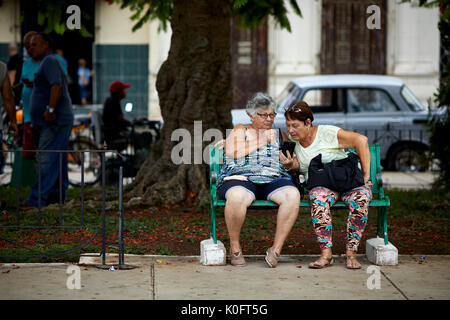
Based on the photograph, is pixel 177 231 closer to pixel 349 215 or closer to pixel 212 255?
pixel 212 255

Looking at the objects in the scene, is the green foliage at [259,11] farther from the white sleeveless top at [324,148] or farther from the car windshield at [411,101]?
the white sleeveless top at [324,148]

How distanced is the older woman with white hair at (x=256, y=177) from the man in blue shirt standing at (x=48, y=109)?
3204mm

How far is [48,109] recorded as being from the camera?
9734mm

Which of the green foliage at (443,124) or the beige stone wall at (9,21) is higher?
the beige stone wall at (9,21)

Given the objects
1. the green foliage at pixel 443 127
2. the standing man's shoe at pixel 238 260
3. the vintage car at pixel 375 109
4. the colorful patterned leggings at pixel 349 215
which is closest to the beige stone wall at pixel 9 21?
the vintage car at pixel 375 109

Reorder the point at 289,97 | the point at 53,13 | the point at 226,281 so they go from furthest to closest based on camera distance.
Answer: the point at 289,97 → the point at 53,13 → the point at 226,281

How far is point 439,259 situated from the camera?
714 cm

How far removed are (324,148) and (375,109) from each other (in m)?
8.03

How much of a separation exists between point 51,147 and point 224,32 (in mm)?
2562

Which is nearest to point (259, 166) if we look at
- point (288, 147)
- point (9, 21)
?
point (288, 147)

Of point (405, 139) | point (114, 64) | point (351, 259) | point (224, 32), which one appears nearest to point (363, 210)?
point (351, 259)

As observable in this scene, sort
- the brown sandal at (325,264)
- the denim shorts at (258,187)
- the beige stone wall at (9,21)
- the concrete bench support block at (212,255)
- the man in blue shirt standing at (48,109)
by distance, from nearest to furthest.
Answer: the brown sandal at (325,264) → the concrete bench support block at (212,255) → the denim shorts at (258,187) → the man in blue shirt standing at (48,109) → the beige stone wall at (9,21)

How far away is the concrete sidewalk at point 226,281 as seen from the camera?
5.74 m

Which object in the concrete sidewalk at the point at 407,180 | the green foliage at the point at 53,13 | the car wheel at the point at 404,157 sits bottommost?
the concrete sidewalk at the point at 407,180
